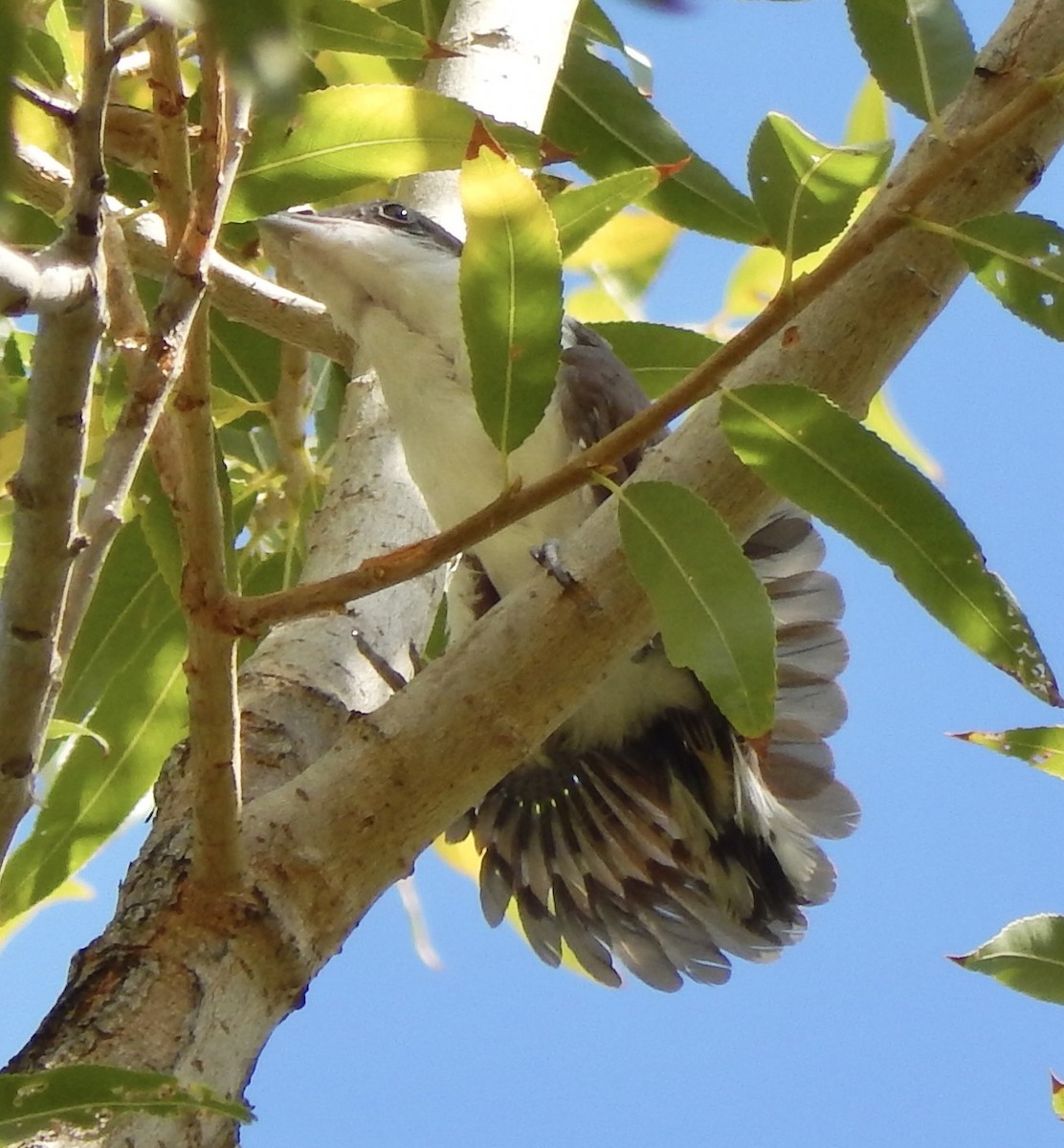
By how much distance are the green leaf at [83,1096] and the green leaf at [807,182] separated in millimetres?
624

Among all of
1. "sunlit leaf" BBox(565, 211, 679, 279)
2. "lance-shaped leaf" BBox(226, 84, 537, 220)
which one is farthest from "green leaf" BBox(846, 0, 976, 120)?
"sunlit leaf" BBox(565, 211, 679, 279)

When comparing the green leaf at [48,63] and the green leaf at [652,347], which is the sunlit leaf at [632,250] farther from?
the green leaf at [48,63]

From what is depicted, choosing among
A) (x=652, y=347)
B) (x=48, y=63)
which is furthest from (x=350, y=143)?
(x=652, y=347)

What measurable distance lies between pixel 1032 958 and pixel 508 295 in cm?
74

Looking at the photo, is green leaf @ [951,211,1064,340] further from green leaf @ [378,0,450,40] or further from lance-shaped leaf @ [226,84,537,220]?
green leaf @ [378,0,450,40]

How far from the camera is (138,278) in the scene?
1876 mm

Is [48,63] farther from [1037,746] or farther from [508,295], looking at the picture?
[1037,746]

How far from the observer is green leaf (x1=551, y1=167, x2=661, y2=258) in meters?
1.08

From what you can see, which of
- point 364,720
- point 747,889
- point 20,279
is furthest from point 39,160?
point 747,889

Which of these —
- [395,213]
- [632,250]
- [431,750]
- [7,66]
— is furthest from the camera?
[632,250]

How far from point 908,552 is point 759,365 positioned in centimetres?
17

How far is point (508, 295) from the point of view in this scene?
898 millimetres

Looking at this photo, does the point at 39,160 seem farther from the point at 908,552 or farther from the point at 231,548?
the point at 908,552

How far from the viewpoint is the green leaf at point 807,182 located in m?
0.97
